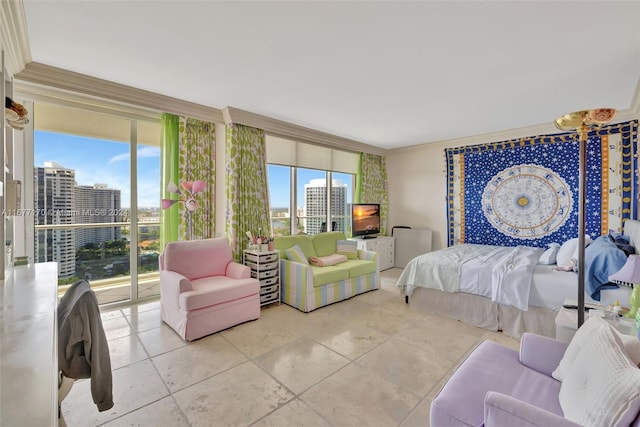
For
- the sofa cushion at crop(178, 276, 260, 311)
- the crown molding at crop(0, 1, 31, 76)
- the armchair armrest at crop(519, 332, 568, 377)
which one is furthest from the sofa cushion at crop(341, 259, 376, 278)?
the crown molding at crop(0, 1, 31, 76)

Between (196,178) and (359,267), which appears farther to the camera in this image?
(359,267)

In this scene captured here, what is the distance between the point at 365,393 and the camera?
199 centimetres

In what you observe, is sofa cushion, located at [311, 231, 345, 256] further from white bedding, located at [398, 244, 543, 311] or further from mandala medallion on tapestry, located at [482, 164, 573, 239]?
mandala medallion on tapestry, located at [482, 164, 573, 239]

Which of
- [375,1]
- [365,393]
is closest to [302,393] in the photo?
[365,393]

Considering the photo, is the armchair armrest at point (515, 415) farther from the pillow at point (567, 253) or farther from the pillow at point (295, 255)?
the pillow at point (295, 255)

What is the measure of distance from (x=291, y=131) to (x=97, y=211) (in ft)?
8.89

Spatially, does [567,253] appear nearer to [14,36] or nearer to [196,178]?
[196,178]

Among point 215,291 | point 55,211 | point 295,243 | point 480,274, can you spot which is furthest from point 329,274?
point 55,211

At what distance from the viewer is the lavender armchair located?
1.07 m

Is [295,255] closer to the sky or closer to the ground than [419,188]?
closer to the ground

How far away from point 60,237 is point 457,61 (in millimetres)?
4394

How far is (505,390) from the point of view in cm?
140

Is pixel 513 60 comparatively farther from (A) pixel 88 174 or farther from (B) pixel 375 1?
(A) pixel 88 174

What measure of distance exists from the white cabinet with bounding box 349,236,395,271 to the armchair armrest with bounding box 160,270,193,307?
10.1 ft
